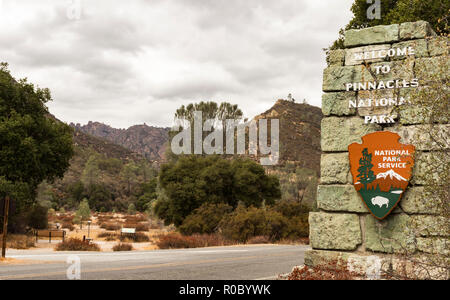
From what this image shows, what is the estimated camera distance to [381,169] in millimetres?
6234

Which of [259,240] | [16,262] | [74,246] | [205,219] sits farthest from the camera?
[205,219]

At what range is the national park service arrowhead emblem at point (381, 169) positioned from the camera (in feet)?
20.0

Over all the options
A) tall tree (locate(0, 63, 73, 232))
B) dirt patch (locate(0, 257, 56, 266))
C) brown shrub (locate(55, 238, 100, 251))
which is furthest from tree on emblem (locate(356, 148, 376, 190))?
tall tree (locate(0, 63, 73, 232))

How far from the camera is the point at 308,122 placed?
76500 mm

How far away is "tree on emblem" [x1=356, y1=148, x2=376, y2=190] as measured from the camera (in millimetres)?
6297

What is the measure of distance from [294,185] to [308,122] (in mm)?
25430

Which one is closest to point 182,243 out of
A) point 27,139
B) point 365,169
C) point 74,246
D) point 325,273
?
point 74,246

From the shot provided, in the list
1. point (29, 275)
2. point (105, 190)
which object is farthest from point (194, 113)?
point (29, 275)

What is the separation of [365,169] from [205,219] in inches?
833

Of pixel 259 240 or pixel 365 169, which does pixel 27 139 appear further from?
pixel 365 169

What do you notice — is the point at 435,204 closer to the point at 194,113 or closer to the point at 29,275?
→ the point at 29,275

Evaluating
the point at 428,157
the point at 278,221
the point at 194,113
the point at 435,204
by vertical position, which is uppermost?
the point at 194,113

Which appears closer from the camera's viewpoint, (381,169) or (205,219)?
(381,169)
